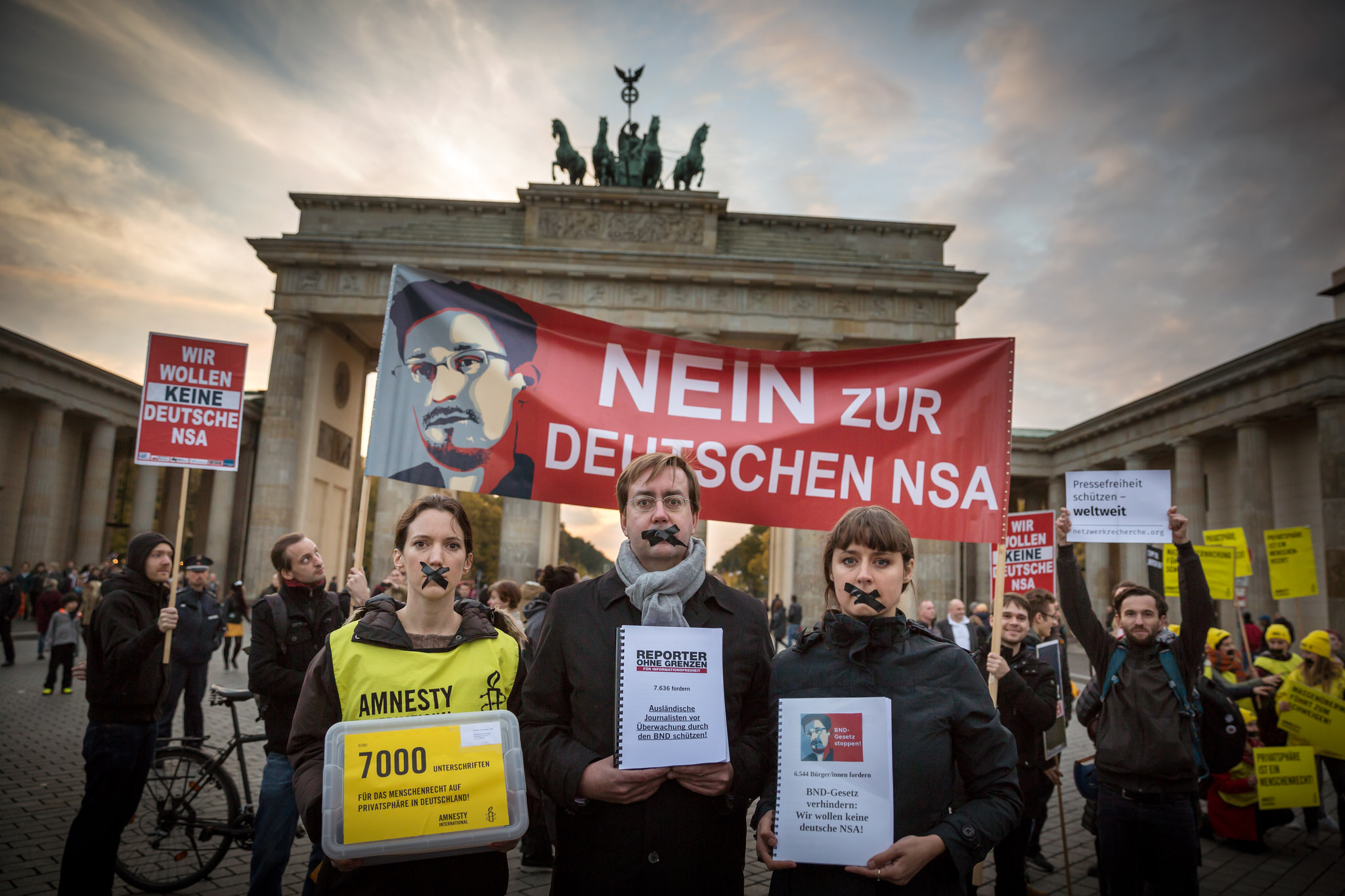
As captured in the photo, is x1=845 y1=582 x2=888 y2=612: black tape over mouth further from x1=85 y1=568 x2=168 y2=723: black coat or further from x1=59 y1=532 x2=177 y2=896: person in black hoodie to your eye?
x1=85 y1=568 x2=168 y2=723: black coat

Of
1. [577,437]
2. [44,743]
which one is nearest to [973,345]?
[577,437]

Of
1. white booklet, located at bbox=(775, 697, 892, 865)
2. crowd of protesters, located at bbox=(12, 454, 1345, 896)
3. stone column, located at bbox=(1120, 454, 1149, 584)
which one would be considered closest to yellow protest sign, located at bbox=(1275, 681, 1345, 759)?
crowd of protesters, located at bbox=(12, 454, 1345, 896)

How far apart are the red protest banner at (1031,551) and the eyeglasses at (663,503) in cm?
748

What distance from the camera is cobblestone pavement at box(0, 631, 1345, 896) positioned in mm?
5137

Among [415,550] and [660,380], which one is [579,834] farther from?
[660,380]

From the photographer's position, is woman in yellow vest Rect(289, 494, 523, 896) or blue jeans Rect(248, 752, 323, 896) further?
blue jeans Rect(248, 752, 323, 896)

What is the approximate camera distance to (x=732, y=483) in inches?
185

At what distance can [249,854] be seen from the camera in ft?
18.4

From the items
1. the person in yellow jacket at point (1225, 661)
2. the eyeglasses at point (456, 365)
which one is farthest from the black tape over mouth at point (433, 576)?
the person in yellow jacket at point (1225, 661)

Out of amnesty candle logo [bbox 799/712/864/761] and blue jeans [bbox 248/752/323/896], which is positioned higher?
amnesty candle logo [bbox 799/712/864/761]

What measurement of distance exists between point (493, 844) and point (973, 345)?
3670mm

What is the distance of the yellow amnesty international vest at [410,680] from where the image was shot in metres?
2.52

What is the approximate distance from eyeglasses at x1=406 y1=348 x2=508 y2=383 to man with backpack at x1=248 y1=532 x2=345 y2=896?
1097 mm

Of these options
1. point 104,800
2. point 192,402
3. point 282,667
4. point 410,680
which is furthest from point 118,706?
point 410,680
